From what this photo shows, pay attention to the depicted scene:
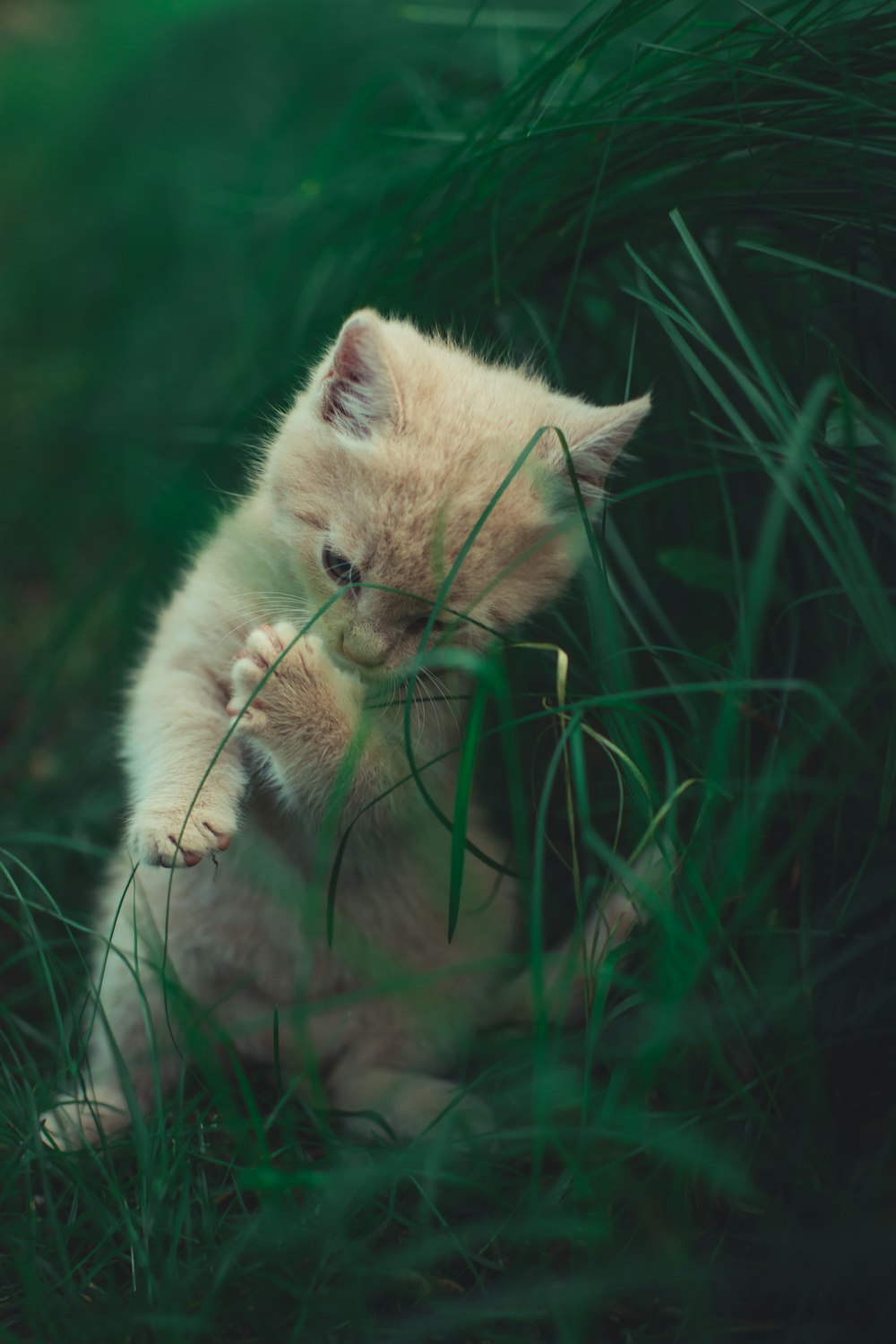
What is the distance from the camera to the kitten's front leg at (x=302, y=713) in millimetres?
1627

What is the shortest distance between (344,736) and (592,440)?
0.67 metres

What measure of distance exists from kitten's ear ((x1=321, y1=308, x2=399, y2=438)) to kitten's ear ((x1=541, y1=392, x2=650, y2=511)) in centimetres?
30

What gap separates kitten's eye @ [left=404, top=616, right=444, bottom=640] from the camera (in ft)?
5.57

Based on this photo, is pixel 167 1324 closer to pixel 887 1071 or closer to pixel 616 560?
pixel 887 1071

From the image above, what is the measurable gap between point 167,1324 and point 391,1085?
728 mm

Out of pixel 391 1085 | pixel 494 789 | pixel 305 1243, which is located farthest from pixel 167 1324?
pixel 494 789

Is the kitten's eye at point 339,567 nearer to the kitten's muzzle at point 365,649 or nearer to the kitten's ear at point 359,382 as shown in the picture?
the kitten's muzzle at point 365,649

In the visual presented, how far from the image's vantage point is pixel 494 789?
7.75 feet

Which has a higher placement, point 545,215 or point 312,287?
point 545,215

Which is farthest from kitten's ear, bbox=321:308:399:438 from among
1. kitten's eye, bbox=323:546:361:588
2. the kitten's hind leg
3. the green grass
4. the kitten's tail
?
the kitten's hind leg

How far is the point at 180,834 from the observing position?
158 centimetres

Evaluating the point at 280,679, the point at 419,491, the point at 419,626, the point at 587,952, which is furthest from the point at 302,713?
the point at 587,952

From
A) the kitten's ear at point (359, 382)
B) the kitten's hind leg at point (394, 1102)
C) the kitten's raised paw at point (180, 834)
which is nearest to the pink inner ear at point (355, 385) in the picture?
the kitten's ear at point (359, 382)

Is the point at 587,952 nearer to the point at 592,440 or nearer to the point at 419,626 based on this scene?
the point at 419,626
